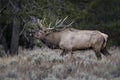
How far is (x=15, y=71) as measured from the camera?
34.7 feet

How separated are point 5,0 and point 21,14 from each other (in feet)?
5.08

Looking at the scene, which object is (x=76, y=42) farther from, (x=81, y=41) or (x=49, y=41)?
(x=49, y=41)

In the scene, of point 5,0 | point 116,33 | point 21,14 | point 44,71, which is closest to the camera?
point 44,71

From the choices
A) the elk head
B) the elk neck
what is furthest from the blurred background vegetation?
the elk neck

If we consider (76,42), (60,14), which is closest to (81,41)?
(76,42)

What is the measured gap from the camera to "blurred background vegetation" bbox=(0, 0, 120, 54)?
16.1 meters

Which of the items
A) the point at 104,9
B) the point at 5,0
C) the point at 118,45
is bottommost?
the point at 118,45

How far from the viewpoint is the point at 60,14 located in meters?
16.8

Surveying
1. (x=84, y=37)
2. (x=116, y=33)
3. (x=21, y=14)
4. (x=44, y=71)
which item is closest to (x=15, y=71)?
(x=44, y=71)

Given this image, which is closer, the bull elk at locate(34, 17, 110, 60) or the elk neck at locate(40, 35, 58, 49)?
the bull elk at locate(34, 17, 110, 60)

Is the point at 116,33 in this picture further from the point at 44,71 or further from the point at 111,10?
the point at 44,71

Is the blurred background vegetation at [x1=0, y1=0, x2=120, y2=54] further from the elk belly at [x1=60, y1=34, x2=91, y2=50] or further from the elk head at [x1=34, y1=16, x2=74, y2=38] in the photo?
the elk belly at [x1=60, y1=34, x2=91, y2=50]

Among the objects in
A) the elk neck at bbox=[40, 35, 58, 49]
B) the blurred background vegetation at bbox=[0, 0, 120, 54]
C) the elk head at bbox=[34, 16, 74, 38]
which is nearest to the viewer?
the elk neck at bbox=[40, 35, 58, 49]

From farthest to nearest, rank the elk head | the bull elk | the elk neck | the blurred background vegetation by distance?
the blurred background vegetation < the elk head < the elk neck < the bull elk
